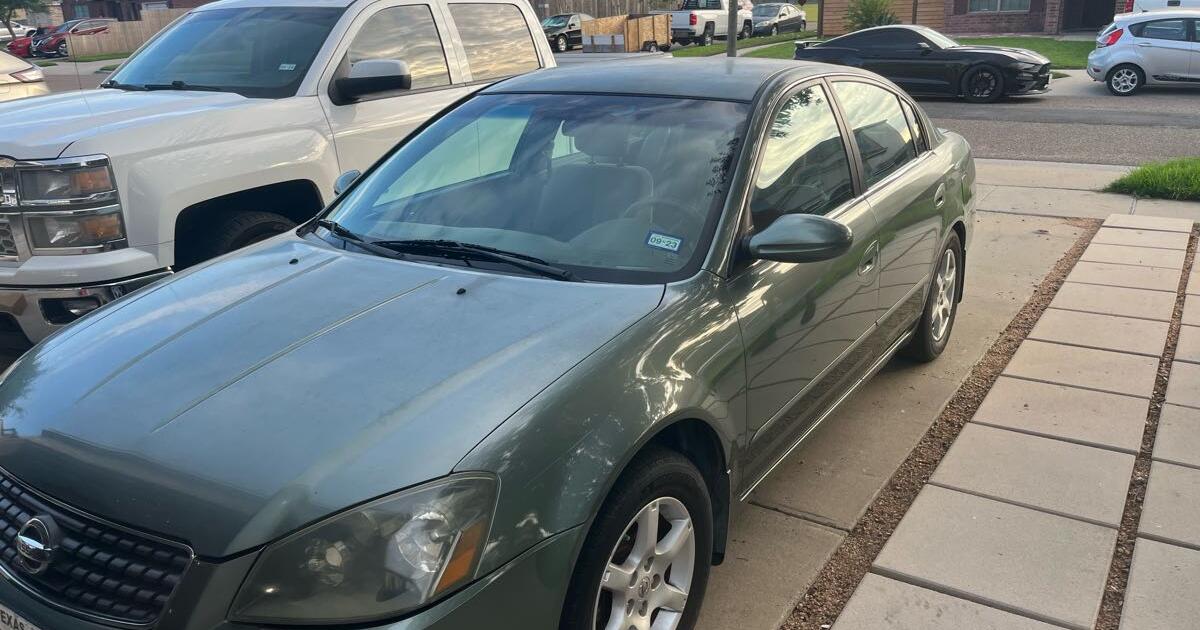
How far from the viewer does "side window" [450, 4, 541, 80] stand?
637cm

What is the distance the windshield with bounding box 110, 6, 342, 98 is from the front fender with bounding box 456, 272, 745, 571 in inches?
136

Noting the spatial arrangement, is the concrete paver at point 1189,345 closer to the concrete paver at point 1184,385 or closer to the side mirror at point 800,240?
the concrete paver at point 1184,385

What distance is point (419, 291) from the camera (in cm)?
283

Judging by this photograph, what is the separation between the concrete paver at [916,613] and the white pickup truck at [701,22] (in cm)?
3251

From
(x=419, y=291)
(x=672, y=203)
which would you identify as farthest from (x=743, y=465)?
(x=419, y=291)

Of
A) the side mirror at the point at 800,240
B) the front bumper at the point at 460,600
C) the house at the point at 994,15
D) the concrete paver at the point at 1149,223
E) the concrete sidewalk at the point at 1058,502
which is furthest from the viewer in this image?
the house at the point at 994,15

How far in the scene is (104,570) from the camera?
2041mm

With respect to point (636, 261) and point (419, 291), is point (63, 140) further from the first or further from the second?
point (636, 261)

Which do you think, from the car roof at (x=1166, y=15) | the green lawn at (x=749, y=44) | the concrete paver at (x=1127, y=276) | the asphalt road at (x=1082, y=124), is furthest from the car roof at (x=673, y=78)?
the green lawn at (x=749, y=44)

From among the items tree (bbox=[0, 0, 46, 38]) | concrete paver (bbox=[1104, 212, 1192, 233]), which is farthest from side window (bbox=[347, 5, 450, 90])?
tree (bbox=[0, 0, 46, 38])

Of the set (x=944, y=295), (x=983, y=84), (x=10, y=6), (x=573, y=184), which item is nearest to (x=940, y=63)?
(x=983, y=84)

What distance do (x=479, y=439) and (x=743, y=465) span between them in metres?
1.14

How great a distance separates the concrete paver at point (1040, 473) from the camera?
3646 millimetres

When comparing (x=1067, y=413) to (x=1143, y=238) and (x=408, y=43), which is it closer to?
(x=1143, y=238)
